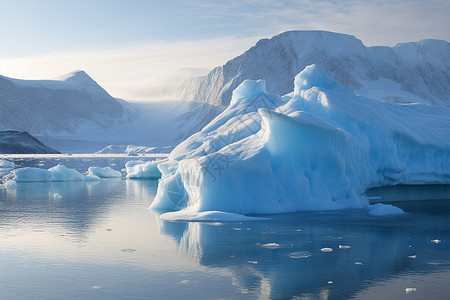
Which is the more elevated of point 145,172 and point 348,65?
point 348,65

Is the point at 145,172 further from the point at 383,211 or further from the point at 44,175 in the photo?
the point at 383,211

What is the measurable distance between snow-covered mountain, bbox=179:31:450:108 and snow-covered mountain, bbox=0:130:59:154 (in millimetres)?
62617

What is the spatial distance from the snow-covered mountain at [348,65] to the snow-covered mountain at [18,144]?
62617mm

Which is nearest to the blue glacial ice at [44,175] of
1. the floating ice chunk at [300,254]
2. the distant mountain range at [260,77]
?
the floating ice chunk at [300,254]

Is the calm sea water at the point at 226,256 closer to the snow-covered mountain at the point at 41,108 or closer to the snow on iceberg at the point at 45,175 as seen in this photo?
the snow on iceberg at the point at 45,175

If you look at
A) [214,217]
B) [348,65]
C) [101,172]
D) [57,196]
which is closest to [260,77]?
[348,65]

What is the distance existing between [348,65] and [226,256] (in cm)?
14906

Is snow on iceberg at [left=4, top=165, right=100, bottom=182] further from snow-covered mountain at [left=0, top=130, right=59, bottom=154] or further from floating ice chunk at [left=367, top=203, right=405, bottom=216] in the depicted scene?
snow-covered mountain at [left=0, top=130, right=59, bottom=154]

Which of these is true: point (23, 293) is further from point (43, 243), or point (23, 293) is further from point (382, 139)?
point (382, 139)

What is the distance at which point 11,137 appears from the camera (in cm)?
12194

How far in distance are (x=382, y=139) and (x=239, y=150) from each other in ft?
22.9

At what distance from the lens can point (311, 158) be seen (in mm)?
20656

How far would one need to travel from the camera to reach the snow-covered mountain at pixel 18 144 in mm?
115875

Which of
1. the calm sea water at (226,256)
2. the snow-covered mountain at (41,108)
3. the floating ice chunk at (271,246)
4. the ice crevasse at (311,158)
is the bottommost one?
the calm sea water at (226,256)
